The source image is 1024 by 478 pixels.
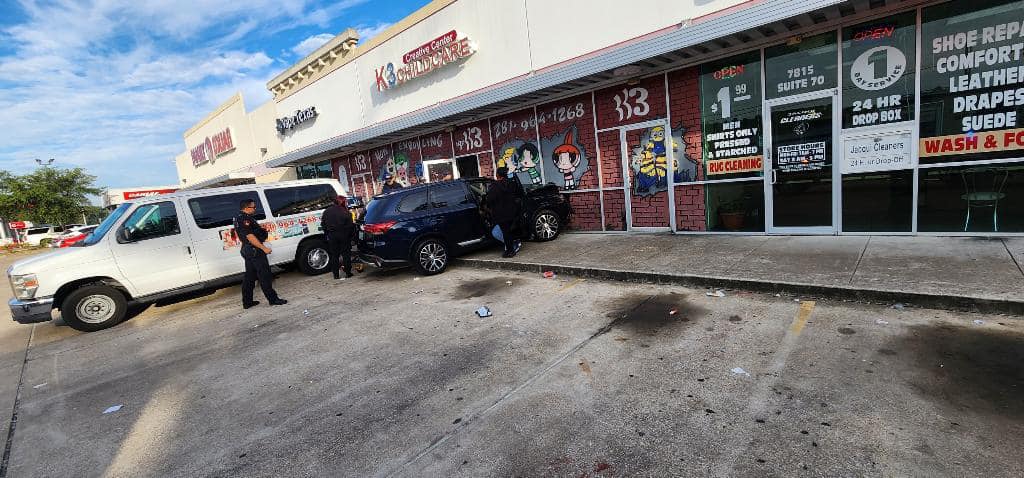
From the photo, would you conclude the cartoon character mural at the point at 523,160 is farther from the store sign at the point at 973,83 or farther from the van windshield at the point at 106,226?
the van windshield at the point at 106,226

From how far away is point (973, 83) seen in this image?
255 inches

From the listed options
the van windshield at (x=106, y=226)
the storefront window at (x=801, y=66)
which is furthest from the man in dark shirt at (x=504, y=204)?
the van windshield at (x=106, y=226)

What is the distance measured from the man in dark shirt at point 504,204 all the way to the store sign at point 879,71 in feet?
18.5

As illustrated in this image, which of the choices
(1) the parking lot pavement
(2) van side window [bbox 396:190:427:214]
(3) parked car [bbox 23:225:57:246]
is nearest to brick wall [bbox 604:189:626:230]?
(2) van side window [bbox 396:190:427:214]

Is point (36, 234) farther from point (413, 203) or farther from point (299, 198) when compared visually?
point (413, 203)

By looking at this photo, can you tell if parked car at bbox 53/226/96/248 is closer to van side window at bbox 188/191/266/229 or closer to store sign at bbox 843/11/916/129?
van side window at bbox 188/191/266/229

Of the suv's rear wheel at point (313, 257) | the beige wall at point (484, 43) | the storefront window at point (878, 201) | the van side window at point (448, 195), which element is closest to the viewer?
the storefront window at point (878, 201)

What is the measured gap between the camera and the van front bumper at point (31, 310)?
7074mm

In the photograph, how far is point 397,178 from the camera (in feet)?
53.3

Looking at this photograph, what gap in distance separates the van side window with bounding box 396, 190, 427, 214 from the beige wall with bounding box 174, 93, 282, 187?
15.3 metres

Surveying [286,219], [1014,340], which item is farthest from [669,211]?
[286,219]

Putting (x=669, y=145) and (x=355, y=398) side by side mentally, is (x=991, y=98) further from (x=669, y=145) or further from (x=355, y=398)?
(x=355, y=398)

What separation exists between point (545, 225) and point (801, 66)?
216 inches

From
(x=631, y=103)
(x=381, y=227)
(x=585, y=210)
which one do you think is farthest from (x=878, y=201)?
(x=381, y=227)
